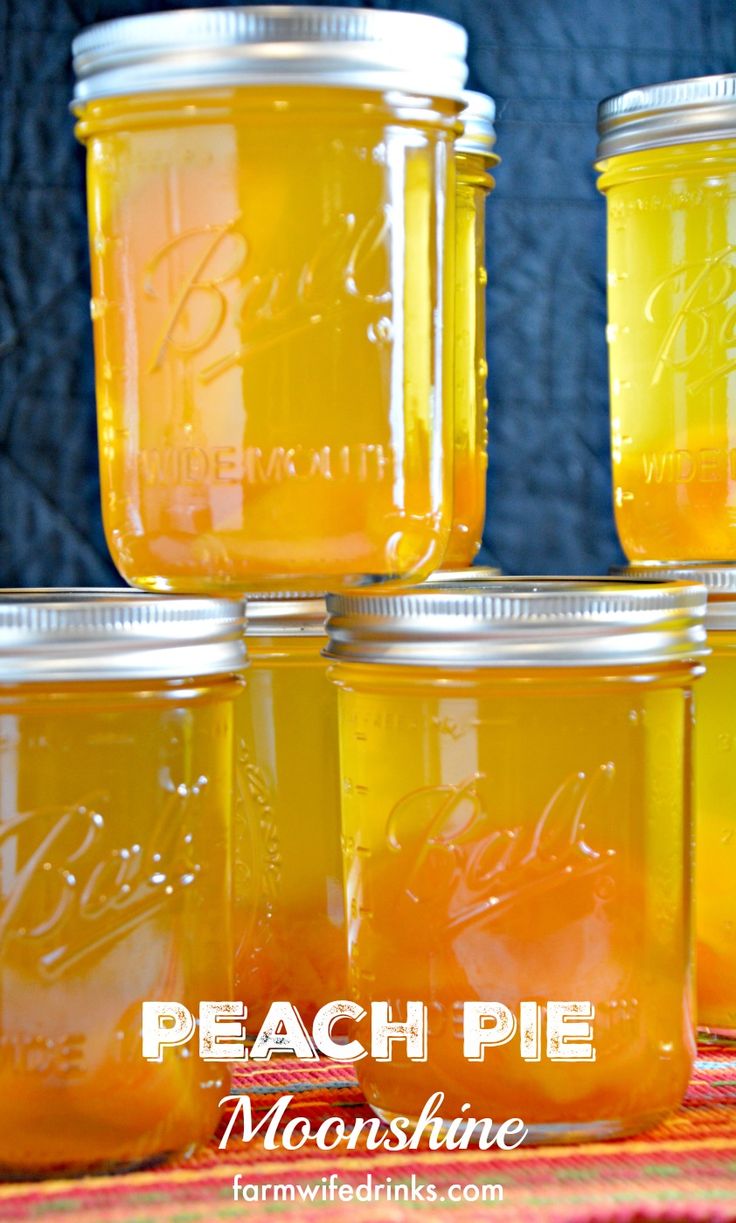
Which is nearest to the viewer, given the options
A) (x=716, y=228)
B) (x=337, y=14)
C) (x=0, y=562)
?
(x=337, y=14)

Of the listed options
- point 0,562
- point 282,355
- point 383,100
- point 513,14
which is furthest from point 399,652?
point 513,14

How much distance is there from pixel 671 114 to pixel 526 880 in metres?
0.47

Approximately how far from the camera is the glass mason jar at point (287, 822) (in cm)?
99

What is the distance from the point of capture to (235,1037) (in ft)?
2.76

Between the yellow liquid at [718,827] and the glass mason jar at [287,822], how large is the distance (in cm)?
22

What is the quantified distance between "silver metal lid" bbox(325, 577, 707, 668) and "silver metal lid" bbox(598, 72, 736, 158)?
0.30 meters

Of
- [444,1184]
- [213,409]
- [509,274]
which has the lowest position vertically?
[444,1184]

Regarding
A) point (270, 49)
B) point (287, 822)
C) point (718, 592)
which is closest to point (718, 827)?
point (718, 592)

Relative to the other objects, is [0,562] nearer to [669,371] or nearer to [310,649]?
[310,649]

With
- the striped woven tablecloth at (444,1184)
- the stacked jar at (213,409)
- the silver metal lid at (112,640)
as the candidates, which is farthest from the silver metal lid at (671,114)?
the striped woven tablecloth at (444,1184)

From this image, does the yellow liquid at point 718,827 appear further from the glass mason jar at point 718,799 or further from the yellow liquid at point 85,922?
the yellow liquid at point 85,922

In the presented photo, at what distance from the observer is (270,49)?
31.0 inches

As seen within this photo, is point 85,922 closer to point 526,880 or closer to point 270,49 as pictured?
point 526,880

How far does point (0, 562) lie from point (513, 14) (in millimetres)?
568
